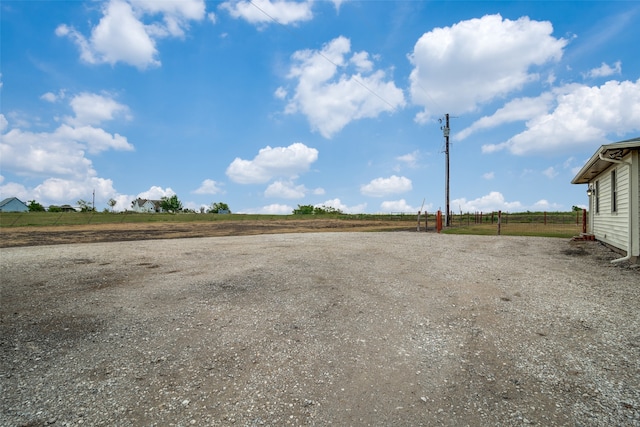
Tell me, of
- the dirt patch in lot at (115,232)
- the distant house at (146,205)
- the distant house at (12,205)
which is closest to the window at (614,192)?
the dirt patch in lot at (115,232)

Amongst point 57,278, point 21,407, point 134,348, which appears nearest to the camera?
point 21,407

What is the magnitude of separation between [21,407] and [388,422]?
3305mm

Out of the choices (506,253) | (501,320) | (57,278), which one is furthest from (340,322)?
(506,253)

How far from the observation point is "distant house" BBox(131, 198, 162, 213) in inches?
3403

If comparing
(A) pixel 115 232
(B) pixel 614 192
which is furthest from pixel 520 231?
(A) pixel 115 232

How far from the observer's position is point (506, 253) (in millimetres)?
10469

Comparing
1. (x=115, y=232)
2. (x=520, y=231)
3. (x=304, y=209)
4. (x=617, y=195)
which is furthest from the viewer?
(x=304, y=209)

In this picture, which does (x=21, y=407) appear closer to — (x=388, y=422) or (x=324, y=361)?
(x=324, y=361)

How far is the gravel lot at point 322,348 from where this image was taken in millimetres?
2900

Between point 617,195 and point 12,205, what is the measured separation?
86066 millimetres

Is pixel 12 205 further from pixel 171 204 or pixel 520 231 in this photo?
pixel 520 231

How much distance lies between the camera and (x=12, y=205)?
206ft

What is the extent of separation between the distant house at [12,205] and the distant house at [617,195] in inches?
3231

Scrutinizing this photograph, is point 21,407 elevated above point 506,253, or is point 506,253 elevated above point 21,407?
point 506,253
